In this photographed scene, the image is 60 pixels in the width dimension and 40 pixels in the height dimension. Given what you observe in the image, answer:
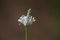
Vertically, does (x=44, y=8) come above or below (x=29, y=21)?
above

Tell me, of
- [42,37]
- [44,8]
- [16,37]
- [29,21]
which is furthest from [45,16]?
[29,21]

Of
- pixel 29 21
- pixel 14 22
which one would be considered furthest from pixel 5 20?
pixel 29 21

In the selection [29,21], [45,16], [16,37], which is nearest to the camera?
[29,21]

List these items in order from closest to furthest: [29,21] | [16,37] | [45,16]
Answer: [29,21] < [16,37] < [45,16]

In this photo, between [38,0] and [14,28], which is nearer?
[14,28]

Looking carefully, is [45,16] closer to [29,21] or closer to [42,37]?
[42,37]

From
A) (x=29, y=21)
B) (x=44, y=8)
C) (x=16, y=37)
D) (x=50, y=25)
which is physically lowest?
(x=29, y=21)

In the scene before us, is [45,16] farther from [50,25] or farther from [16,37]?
[16,37]
